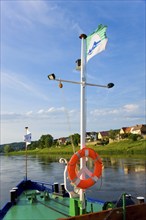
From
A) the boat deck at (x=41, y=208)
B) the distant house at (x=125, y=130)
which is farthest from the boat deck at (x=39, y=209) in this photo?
the distant house at (x=125, y=130)

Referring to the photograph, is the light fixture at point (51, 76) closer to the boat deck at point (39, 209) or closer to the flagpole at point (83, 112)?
the flagpole at point (83, 112)

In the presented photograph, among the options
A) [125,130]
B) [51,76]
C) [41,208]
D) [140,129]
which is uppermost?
[51,76]

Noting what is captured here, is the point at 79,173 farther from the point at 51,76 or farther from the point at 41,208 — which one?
the point at 41,208

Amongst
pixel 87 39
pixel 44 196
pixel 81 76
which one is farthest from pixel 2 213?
pixel 87 39

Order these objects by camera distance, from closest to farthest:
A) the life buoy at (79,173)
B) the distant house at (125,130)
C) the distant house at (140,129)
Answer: the life buoy at (79,173), the distant house at (140,129), the distant house at (125,130)

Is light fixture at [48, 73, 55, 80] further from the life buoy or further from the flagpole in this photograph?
the life buoy

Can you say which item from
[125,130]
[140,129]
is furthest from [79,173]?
[125,130]

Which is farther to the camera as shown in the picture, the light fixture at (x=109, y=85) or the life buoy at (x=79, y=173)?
the light fixture at (x=109, y=85)

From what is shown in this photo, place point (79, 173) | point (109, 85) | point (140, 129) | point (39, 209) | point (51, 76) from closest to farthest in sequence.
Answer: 1. point (79, 173)
2. point (51, 76)
3. point (109, 85)
4. point (39, 209)
5. point (140, 129)

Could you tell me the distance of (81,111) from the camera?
6777 millimetres

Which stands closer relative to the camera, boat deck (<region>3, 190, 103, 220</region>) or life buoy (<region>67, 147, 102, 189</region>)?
life buoy (<region>67, 147, 102, 189</region>)

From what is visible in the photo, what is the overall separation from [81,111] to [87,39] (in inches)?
79.9

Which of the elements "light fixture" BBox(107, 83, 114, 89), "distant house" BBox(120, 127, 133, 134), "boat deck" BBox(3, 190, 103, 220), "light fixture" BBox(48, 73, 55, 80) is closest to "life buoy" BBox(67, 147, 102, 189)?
"light fixture" BBox(107, 83, 114, 89)

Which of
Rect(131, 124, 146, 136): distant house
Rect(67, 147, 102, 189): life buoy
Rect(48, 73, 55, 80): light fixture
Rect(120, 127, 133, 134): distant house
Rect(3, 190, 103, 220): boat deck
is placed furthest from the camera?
Rect(120, 127, 133, 134): distant house
